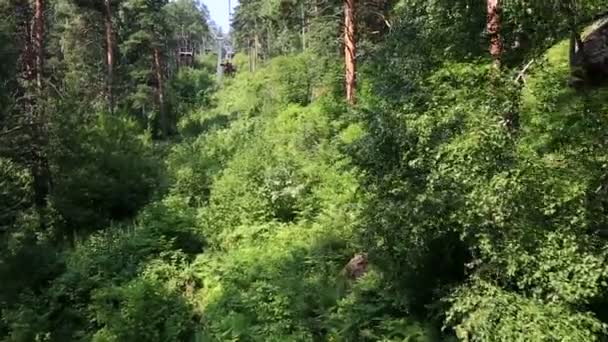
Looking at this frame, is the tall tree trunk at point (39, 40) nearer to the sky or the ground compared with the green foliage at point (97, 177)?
nearer to the sky

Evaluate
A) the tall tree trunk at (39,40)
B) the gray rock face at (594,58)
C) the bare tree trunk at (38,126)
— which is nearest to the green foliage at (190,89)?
the tall tree trunk at (39,40)

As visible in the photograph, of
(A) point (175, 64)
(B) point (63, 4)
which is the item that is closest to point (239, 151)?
(B) point (63, 4)

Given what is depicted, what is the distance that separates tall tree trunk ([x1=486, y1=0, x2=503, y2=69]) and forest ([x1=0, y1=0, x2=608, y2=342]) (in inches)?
0.8

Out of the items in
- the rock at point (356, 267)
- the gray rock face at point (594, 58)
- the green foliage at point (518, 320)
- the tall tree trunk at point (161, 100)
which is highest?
the gray rock face at point (594, 58)

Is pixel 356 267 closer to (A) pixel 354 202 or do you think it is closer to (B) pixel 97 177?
(A) pixel 354 202

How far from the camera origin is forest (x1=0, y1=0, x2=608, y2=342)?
6.17 metres

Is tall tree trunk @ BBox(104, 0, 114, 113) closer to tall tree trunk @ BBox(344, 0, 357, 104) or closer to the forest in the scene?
the forest

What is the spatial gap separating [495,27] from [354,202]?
17.1 feet

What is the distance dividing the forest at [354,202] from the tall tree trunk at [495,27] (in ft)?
0.07

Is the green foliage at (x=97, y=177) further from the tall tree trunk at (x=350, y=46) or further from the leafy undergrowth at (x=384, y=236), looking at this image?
the tall tree trunk at (x=350, y=46)

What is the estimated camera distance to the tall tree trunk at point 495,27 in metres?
7.25

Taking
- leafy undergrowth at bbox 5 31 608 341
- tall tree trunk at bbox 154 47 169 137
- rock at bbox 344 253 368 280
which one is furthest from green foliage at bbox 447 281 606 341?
tall tree trunk at bbox 154 47 169 137

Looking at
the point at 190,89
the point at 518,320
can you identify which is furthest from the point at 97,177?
the point at 190,89

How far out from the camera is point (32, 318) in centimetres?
1125
